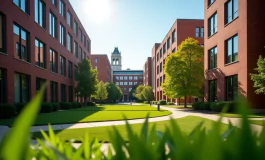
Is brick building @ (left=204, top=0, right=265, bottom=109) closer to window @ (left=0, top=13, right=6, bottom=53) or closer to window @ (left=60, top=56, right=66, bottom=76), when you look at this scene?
window @ (left=0, top=13, right=6, bottom=53)

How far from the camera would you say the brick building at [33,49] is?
16.0 metres

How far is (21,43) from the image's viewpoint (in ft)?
61.2

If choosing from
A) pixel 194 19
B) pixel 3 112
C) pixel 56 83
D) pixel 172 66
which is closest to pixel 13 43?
pixel 3 112

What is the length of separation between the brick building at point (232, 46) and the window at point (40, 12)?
64.0 ft

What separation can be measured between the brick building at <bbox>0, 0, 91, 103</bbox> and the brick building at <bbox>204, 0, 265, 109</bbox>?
1639 cm

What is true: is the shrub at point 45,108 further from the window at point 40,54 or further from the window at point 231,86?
the window at point 231,86

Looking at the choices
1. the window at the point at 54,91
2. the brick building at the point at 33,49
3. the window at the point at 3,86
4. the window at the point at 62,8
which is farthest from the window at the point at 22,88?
the window at the point at 62,8

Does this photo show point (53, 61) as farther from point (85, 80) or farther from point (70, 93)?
point (70, 93)

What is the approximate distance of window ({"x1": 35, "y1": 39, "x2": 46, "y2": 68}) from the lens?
22116 millimetres

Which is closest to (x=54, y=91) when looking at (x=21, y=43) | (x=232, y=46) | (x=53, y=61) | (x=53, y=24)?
(x=53, y=61)

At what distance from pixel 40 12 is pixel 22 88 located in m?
9.45

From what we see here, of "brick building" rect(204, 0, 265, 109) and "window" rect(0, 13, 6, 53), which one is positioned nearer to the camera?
"window" rect(0, 13, 6, 53)

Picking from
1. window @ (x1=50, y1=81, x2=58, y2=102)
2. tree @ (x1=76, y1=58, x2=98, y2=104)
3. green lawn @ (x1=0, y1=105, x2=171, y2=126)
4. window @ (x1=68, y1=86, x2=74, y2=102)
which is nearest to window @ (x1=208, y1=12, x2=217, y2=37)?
green lawn @ (x1=0, y1=105, x2=171, y2=126)

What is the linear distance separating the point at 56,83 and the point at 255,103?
2325 centimetres
